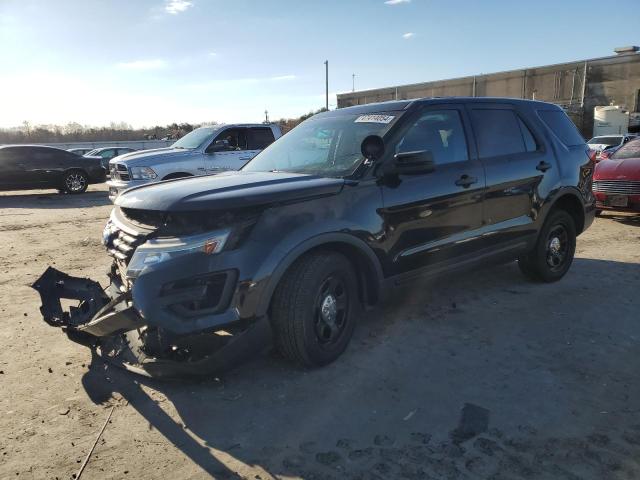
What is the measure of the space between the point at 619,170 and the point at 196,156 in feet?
25.9

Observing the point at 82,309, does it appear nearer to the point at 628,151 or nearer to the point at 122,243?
the point at 122,243

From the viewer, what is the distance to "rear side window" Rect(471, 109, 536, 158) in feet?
15.3

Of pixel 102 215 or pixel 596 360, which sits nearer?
pixel 596 360

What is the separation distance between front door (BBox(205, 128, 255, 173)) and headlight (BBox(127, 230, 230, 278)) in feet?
22.7

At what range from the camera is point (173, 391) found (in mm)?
3350

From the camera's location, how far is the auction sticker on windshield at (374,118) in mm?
4113

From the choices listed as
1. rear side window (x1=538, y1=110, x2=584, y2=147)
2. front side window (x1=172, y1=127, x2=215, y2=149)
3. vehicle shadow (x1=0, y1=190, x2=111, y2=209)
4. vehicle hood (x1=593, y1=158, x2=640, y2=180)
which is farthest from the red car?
vehicle shadow (x1=0, y1=190, x2=111, y2=209)

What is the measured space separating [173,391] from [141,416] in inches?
12.0

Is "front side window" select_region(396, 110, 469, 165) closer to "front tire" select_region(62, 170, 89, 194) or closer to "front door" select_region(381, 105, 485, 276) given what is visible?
"front door" select_region(381, 105, 485, 276)

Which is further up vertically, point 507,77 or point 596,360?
point 507,77

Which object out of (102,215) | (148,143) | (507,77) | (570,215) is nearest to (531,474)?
(570,215)

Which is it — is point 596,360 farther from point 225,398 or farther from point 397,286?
point 225,398

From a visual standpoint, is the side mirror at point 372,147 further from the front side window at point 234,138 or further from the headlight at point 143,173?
the front side window at point 234,138

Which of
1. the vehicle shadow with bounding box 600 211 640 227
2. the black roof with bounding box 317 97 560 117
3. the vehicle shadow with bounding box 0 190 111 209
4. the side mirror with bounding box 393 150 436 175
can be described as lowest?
the vehicle shadow with bounding box 600 211 640 227
